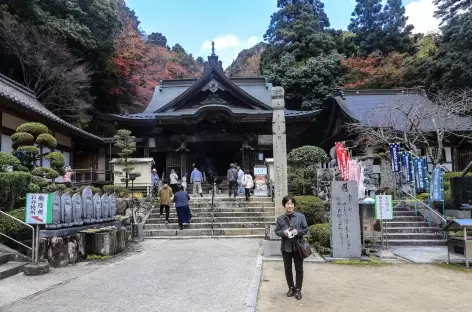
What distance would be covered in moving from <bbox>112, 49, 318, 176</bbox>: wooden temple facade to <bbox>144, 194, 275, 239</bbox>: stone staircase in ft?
20.2

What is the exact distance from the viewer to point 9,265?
22.4ft

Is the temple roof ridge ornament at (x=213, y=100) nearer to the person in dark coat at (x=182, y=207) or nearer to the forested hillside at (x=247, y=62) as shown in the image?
the person in dark coat at (x=182, y=207)

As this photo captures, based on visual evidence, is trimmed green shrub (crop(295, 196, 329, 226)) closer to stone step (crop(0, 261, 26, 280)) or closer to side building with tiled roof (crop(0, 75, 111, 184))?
stone step (crop(0, 261, 26, 280))

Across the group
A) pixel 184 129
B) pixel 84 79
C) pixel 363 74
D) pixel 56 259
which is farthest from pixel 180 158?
pixel 363 74

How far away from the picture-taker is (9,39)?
62.8 feet

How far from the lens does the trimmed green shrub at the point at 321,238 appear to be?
9203 millimetres

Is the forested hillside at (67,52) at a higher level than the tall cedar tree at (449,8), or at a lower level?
lower

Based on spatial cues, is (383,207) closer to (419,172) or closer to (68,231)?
(419,172)

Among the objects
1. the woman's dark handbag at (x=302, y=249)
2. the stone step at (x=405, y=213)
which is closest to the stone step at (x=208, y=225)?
the stone step at (x=405, y=213)

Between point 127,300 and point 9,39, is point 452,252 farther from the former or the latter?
point 9,39

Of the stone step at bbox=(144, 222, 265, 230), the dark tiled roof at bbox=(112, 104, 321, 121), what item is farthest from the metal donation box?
the dark tiled roof at bbox=(112, 104, 321, 121)

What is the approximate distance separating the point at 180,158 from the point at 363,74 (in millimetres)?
20291

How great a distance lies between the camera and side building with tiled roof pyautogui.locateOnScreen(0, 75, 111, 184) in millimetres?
13945

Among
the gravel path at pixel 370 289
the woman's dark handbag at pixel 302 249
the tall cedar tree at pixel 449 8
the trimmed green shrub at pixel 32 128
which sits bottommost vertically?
the gravel path at pixel 370 289
